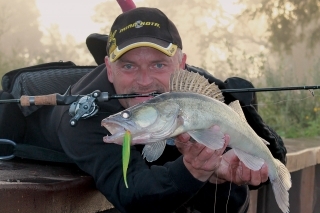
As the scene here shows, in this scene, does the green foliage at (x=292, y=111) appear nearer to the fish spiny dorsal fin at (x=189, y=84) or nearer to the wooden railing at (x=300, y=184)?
Result: the wooden railing at (x=300, y=184)

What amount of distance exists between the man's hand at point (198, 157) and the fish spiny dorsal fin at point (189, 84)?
7.8 inches

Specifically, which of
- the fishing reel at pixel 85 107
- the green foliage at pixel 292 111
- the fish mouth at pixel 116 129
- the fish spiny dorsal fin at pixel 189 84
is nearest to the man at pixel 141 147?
the fishing reel at pixel 85 107

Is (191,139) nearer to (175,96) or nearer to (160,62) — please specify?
(175,96)

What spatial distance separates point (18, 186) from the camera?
2.59 metres

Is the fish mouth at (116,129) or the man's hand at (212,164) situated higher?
the fish mouth at (116,129)

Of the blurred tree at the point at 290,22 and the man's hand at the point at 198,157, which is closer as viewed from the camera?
the man's hand at the point at 198,157

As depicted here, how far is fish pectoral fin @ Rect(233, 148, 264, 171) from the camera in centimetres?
257

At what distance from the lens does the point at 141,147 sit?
331 cm

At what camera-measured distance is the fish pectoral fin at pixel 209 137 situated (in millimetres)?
2248

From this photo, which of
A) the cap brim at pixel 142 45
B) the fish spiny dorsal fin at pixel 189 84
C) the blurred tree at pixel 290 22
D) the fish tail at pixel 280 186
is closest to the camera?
the fish spiny dorsal fin at pixel 189 84

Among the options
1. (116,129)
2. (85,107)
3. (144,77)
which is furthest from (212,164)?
(144,77)

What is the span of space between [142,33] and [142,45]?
8 centimetres

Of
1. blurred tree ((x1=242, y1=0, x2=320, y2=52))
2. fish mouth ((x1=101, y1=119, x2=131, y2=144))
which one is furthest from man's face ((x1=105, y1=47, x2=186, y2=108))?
blurred tree ((x1=242, y1=0, x2=320, y2=52))

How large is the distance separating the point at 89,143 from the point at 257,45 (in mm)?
22489
